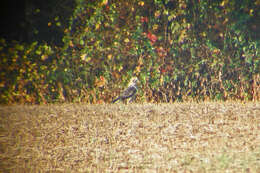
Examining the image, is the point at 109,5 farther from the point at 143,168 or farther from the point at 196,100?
the point at 143,168

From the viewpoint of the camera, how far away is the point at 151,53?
6027 millimetres

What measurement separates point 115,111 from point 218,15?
2.23 m

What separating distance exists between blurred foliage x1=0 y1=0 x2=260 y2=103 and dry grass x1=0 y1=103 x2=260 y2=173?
1.61ft

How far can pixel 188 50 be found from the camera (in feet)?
19.9

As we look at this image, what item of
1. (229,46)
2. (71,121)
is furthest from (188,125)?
(229,46)

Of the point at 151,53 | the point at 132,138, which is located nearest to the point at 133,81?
the point at 151,53

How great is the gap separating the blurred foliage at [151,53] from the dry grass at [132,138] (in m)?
0.49

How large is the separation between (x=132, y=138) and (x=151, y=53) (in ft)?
6.95

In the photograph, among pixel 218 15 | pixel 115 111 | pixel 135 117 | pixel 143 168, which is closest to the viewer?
pixel 143 168

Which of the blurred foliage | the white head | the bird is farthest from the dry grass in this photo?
the blurred foliage

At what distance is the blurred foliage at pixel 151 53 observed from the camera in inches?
235

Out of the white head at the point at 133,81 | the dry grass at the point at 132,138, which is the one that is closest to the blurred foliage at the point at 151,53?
the white head at the point at 133,81

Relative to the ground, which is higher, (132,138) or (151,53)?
(151,53)

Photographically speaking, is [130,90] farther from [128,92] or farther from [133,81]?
[133,81]
